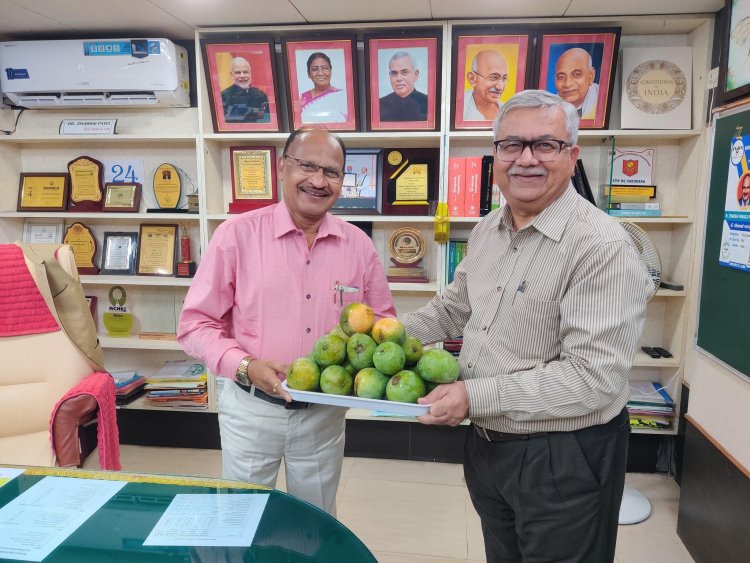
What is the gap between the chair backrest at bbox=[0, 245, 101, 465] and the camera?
2031mm

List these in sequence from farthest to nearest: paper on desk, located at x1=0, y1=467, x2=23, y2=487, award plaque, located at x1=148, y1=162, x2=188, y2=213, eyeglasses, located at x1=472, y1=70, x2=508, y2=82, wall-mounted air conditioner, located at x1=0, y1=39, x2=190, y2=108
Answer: award plaque, located at x1=148, y1=162, x2=188, y2=213 < wall-mounted air conditioner, located at x1=0, y1=39, x2=190, y2=108 < eyeglasses, located at x1=472, y1=70, x2=508, y2=82 < paper on desk, located at x1=0, y1=467, x2=23, y2=487

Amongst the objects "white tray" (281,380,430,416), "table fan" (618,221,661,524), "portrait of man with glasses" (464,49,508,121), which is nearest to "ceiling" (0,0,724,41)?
"portrait of man with glasses" (464,49,508,121)

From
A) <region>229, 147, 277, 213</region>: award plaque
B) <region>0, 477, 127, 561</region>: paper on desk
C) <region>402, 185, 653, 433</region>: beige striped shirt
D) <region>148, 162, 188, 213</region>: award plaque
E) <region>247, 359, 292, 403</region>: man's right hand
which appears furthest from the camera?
<region>148, 162, 188, 213</region>: award plaque

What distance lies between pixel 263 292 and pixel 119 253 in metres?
2.10

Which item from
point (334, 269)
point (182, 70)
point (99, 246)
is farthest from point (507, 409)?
point (99, 246)

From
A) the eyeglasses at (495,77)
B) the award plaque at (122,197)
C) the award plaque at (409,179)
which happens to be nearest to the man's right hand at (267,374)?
the award plaque at (409,179)

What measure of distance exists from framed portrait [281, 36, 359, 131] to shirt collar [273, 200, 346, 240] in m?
1.32

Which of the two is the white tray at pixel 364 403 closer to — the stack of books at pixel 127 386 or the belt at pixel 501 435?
the belt at pixel 501 435

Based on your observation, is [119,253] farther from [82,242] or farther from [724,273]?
[724,273]

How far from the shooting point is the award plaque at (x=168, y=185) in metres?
3.15

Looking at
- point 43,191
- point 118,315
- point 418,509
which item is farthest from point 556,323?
point 43,191

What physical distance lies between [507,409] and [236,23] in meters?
2.51

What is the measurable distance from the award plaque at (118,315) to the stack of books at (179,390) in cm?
42

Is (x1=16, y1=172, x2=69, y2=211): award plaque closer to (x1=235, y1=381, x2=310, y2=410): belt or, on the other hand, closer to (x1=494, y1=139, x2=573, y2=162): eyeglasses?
(x1=235, y1=381, x2=310, y2=410): belt
